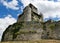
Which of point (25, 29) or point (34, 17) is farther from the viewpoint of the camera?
point (34, 17)

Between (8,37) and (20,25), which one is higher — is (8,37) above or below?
below

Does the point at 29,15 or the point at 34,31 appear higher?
the point at 29,15

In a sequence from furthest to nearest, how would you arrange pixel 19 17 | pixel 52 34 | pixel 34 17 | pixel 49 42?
pixel 19 17
pixel 34 17
pixel 52 34
pixel 49 42

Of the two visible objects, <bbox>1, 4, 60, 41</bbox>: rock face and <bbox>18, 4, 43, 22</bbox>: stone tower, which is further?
<bbox>18, 4, 43, 22</bbox>: stone tower

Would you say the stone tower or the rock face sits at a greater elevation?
the stone tower

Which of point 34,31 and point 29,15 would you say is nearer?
point 34,31

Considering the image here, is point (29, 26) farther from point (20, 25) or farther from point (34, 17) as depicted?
point (34, 17)

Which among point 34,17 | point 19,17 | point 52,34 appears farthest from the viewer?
point 19,17

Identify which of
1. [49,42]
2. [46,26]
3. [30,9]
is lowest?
[49,42]

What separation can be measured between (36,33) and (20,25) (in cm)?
600

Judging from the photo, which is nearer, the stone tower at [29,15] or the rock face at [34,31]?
the rock face at [34,31]

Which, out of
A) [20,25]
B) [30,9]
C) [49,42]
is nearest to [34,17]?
[30,9]

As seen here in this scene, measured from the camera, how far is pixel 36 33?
177ft

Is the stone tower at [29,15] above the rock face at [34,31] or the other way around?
above
